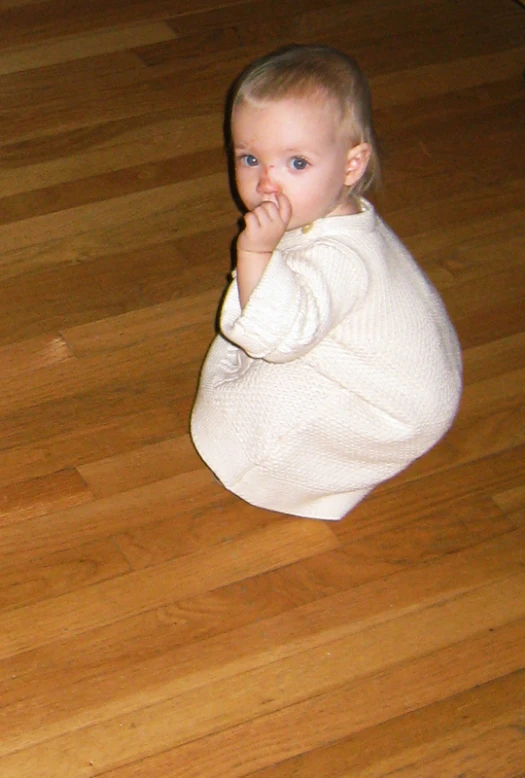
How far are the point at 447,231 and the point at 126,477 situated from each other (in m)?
0.74

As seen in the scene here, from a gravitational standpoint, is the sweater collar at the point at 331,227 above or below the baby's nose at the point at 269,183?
below

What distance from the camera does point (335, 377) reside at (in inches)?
54.4

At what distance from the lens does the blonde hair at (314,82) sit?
1.29 meters

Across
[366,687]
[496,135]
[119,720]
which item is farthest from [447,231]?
[119,720]

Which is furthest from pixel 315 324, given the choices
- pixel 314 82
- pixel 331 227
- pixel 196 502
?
pixel 196 502

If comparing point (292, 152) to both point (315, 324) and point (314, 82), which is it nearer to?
point (314, 82)

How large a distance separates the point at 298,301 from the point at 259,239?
8cm

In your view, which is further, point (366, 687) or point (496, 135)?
point (496, 135)

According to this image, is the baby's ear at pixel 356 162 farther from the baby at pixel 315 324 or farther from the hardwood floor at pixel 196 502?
the hardwood floor at pixel 196 502

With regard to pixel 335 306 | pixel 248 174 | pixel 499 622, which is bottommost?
pixel 499 622

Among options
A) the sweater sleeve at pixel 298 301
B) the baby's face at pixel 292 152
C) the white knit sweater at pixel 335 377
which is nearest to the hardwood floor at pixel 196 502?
the white knit sweater at pixel 335 377

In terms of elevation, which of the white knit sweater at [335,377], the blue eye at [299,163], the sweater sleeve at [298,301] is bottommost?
the white knit sweater at [335,377]

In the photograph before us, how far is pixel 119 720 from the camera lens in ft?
4.30

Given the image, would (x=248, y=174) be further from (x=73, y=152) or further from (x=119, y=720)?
(x=73, y=152)
